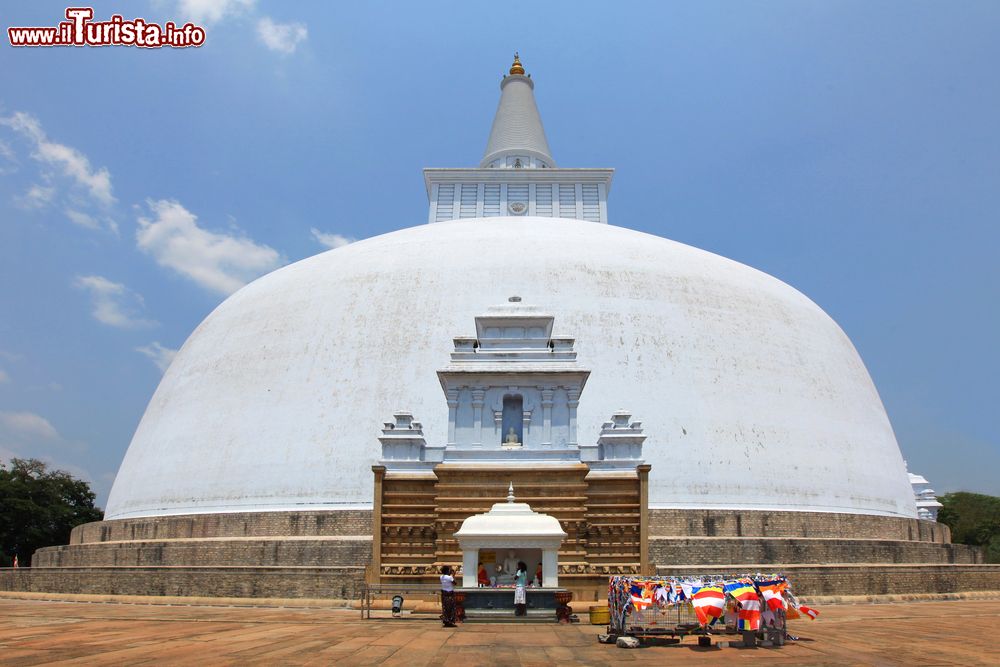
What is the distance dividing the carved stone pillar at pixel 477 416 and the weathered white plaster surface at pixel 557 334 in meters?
2.78

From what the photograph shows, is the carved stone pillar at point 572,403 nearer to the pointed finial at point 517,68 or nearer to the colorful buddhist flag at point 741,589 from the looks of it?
the colorful buddhist flag at point 741,589

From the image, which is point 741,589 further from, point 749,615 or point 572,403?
point 572,403

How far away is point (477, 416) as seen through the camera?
21.2m

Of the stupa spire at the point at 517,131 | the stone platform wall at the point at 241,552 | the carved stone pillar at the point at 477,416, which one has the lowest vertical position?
the stone platform wall at the point at 241,552

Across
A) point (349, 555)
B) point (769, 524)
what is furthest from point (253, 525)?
point (769, 524)

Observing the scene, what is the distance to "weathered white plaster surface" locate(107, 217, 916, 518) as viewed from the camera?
2411 cm

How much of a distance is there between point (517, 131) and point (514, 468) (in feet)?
85.6

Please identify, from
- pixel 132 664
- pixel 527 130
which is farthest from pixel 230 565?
pixel 527 130

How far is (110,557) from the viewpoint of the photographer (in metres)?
25.7

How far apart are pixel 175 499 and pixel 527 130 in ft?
84.0

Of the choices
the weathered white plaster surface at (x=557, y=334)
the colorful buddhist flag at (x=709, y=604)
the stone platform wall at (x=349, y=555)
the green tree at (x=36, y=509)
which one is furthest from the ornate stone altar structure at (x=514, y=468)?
the green tree at (x=36, y=509)

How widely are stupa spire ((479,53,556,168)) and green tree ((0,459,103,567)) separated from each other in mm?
27199

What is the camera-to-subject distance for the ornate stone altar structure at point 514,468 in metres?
19.9

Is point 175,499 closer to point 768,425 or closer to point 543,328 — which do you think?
point 543,328
